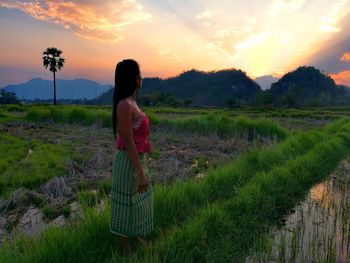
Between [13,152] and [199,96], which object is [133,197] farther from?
[199,96]

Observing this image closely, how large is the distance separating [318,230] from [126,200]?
284 cm

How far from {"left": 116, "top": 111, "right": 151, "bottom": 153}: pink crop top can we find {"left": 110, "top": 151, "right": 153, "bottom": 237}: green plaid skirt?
8 cm

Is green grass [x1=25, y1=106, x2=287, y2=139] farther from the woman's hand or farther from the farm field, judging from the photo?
the woman's hand

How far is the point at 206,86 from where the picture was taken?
360 ft

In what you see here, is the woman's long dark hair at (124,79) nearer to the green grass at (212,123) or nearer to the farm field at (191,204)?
the farm field at (191,204)

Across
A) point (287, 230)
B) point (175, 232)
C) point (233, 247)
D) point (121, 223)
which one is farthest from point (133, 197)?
point (287, 230)

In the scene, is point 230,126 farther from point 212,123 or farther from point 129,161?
point 129,161

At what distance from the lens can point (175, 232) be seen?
3.65 m

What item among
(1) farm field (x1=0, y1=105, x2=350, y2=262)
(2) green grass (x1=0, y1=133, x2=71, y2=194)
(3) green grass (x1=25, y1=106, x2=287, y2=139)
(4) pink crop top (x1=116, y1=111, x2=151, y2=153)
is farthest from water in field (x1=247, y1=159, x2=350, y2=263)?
(3) green grass (x1=25, y1=106, x2=287, y2=139)

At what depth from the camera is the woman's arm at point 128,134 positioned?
299 centimetres

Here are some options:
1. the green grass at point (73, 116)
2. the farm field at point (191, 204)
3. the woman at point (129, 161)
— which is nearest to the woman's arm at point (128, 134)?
the woman at point (129, 161)

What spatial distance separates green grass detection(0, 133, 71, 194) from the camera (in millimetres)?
6098

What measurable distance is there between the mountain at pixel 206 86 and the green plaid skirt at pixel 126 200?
9315 centimetres

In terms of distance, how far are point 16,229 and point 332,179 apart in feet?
20.8
